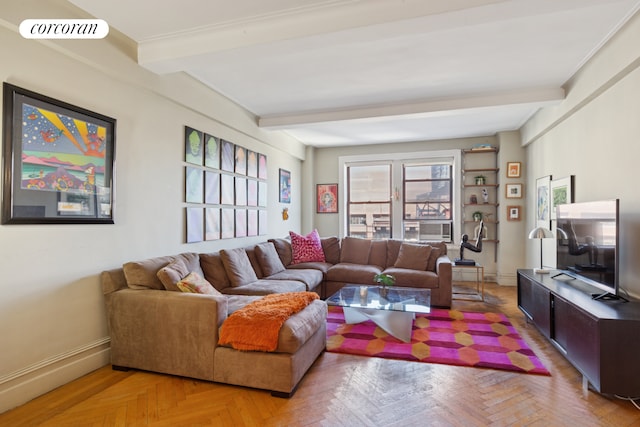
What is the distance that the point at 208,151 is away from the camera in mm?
3900

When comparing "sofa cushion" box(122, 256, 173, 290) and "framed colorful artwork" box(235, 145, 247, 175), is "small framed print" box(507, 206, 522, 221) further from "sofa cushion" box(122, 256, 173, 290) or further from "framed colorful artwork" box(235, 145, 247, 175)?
"sofa cushion" box(122, 256, 173, 290)

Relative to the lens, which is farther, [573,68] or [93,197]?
[573,68]

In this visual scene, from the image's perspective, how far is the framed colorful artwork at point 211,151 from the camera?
A: 12.7ft

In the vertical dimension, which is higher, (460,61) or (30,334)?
(460,61)

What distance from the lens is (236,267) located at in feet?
11.9

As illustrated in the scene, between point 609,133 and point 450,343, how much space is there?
236 cm

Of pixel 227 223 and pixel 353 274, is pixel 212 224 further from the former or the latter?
pixel 353 274

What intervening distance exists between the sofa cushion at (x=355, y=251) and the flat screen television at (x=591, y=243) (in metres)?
2.53

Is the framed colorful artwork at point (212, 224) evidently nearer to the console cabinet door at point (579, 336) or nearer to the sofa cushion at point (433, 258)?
the sofa cushion at point (433, 258)

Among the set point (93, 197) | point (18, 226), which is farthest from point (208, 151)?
point (18, 226)

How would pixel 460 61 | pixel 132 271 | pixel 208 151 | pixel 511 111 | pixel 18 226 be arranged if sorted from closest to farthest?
1. pixel 18 226
2. pixel 132 271
3. pixel 460 61
4. pixel 208 151
5. pixel 511 111

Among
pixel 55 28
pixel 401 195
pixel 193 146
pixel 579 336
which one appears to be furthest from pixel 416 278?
pixel 55 28

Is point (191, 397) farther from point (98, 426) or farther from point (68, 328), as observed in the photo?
point (68, 328)

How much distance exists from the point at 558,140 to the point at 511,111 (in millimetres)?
729
